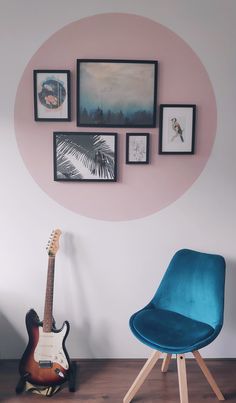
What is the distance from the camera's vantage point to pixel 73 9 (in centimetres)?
228

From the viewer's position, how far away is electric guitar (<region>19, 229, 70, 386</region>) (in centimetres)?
225

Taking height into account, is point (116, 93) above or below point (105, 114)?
above

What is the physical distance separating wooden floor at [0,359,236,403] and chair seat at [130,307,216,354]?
0.44 m

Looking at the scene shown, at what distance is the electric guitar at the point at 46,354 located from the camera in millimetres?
2246

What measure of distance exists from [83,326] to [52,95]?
1.51 metres

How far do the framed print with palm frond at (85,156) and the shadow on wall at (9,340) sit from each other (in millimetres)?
1029

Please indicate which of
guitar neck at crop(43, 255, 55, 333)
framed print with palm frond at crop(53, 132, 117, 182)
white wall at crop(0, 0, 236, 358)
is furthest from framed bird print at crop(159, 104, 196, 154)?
guitar neck at crop(43, 255, 55, 333)

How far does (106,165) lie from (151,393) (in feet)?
4.57

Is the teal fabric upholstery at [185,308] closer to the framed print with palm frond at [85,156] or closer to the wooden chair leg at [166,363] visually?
the wooden chair leg at [166,363]

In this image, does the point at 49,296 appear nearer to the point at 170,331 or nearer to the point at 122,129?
the point at 170,331

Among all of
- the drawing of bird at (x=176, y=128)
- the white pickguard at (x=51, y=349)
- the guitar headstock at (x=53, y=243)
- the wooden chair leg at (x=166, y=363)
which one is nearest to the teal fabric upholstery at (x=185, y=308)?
the wooden chair leg at (x=166, y=363)

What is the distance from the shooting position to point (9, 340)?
2.55 m

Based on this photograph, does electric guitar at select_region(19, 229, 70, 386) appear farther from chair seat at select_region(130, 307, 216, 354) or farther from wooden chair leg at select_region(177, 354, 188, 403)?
wooden chair leg at select_region(177, 354, 188, 403)

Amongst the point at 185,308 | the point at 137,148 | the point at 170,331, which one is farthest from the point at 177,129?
the point at 170,331
